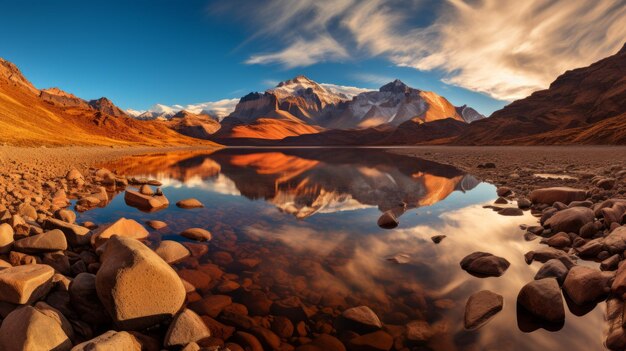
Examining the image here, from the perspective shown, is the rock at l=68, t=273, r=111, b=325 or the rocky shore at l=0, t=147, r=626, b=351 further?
the rock at l=68, t=273, r=111, b=325

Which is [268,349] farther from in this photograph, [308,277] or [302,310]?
[308,277]

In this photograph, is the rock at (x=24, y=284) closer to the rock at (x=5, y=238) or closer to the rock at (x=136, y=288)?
the rock at (x=136, y=288)

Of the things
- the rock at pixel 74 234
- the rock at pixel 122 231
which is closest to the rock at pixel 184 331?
the rock at pixel 122 231

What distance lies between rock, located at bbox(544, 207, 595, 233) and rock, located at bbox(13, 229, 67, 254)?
42.6ft

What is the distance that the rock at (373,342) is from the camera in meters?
5.01

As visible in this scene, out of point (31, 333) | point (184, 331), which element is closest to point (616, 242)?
point (184, 331)

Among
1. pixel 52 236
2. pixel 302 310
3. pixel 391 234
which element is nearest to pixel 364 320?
pixel 302 310

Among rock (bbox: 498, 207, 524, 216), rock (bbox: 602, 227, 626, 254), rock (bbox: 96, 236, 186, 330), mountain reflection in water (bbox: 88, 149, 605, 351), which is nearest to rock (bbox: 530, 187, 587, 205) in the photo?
rock (bbox: 498, 207, 524, 216)

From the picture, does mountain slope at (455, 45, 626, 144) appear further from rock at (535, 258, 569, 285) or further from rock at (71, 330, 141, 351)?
rock at (71, 330, 141, 351)

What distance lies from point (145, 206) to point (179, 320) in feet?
36.9

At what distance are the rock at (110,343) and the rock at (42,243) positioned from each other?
447 centimetres

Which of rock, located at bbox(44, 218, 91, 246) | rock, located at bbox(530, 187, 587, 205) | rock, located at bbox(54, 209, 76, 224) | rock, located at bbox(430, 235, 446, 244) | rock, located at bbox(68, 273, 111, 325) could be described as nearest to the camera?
rock, located at bbox(68, 273, 111, 325)

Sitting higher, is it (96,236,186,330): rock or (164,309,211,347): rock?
(96,236,186,330): rock

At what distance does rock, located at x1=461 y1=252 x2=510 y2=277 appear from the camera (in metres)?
7.44
